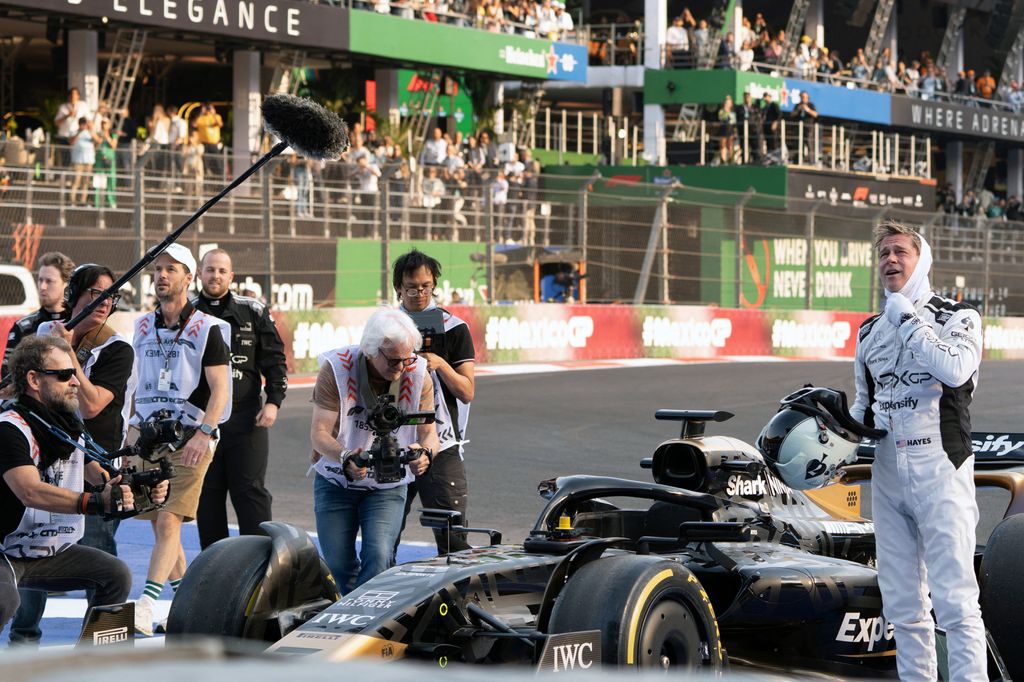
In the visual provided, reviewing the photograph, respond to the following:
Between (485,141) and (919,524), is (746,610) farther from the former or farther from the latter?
(485,141)

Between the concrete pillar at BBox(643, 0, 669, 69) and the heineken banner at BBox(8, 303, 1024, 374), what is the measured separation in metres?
16.3

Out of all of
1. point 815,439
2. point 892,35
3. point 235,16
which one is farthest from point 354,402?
point 892,35

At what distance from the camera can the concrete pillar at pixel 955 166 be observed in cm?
5134

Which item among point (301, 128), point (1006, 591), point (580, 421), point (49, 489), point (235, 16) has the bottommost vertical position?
point (580, 421)

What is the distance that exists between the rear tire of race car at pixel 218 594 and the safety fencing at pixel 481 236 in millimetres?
12925

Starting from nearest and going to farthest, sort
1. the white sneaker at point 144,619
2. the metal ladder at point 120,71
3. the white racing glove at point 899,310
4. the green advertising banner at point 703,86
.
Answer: the white racing glove at point 899,310
the white sneaker at point 144,619
the metal ladder at point 120,71
the green advertising banner at point 703,86

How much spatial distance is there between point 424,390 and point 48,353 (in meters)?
1.53

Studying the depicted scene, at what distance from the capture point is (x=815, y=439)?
5688 mm

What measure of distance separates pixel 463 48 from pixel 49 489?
28.3 metres

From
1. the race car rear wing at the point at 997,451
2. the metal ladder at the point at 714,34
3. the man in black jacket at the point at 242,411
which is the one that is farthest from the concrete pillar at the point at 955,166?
the race car rear wing at the point at 997,451

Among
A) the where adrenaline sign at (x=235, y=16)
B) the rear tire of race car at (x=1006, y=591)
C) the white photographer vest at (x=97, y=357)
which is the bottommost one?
the rear tire of race car at (x=1006, y=591)

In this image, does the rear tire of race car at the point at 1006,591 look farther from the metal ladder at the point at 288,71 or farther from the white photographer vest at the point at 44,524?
the metal ladder at the point at 288,71

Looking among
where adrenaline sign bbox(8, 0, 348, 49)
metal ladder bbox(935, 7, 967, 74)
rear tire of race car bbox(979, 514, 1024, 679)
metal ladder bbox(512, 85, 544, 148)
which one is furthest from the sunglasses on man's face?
metal ladder bbox(935, 7, 967, 74)

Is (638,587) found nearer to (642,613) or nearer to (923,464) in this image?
(642,613)
